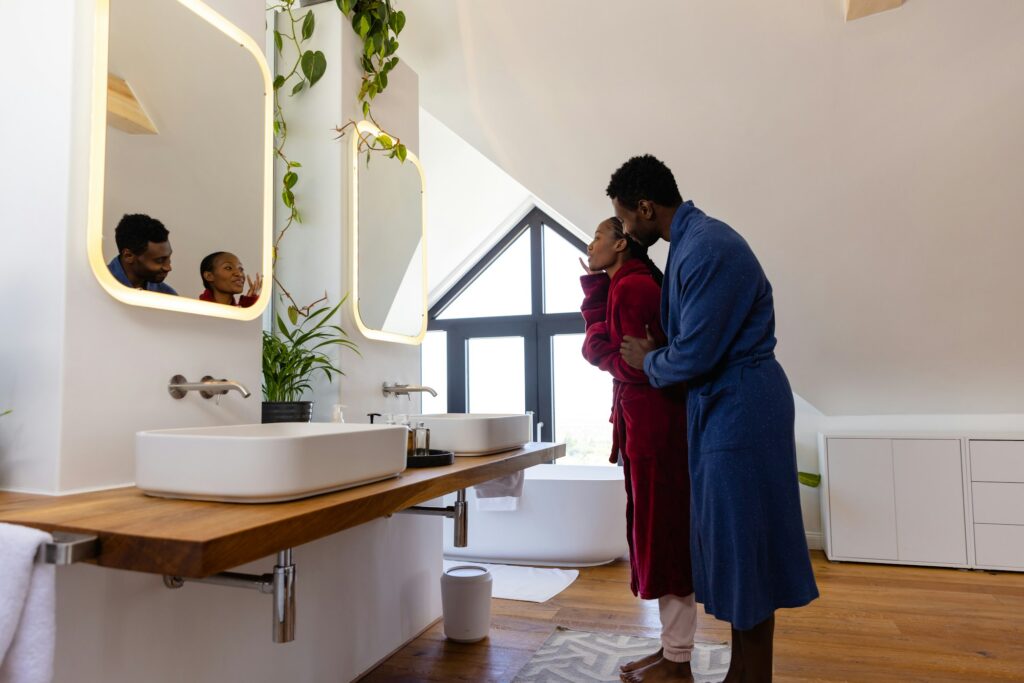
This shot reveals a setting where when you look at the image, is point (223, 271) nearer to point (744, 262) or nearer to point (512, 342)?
point (744, 262)

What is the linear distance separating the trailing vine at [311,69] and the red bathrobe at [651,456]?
40.4 inches

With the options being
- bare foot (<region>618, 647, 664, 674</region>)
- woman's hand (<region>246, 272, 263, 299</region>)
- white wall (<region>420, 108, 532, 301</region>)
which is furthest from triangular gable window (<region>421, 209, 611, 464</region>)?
woman's hand (<region>246, 272, 263, 299</region>)

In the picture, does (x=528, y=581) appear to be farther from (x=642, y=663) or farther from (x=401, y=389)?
(x=401, y=389)

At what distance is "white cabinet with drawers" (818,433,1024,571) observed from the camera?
3.65m

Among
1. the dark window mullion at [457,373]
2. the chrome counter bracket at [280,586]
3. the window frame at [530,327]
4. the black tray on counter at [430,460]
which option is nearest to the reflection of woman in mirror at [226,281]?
the black tray on counter at [430,460]

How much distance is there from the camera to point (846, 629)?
2.78 metres

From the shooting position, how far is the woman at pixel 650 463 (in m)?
2.03

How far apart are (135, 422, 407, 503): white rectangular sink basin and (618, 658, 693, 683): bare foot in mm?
1286

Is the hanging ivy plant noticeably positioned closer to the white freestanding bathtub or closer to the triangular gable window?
the white freestanding bathtub

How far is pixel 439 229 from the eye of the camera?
475 centimetres

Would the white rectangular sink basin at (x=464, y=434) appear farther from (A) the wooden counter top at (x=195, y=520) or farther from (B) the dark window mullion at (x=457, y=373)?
(B) the dark window mullion at (x=457, y=373)

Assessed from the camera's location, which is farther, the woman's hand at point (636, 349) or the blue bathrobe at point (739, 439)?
the woman's hand at point (636, 349)

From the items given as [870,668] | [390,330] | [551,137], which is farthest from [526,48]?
[870,668]

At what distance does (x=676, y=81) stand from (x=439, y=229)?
7.37 feet
